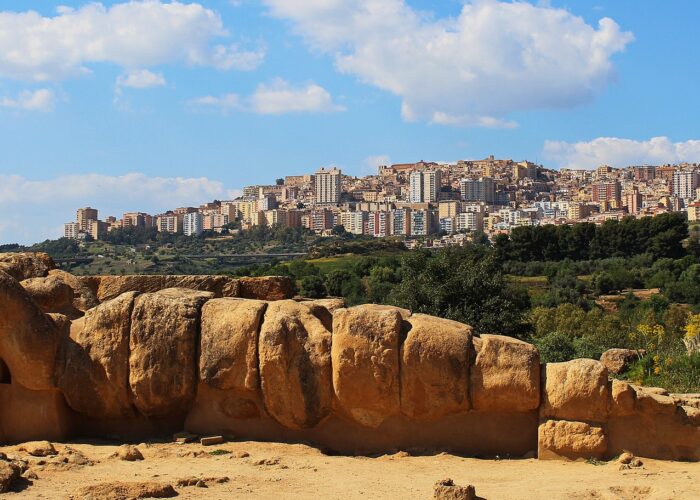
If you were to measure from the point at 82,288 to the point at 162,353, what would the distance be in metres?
3.10

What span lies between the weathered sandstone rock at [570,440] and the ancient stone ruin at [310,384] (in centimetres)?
2

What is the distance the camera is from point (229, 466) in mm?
12781

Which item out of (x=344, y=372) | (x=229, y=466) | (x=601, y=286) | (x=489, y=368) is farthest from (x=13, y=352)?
(x=601, y=286)

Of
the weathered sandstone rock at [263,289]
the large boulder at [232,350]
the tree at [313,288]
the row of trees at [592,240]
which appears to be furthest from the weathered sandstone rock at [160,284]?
the row of trees at [592,240]

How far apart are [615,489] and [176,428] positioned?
6.72 metres

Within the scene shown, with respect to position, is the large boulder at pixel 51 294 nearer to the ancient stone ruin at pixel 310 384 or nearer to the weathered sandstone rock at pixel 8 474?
the ancient stone ruin at pixel 310 384

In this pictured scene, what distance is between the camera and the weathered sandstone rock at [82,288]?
638 inches

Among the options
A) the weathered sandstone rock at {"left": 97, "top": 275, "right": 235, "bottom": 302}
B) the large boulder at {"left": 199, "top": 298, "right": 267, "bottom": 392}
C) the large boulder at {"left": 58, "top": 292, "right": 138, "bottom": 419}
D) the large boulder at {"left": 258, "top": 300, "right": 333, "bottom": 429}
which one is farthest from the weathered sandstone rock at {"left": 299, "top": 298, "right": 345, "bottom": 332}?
the large boulder at {"left": 58, "top": 292, "right": 138, "bottom": 419}

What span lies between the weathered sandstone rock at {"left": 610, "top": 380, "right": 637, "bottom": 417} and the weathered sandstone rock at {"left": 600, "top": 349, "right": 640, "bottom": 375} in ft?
A: 38.7

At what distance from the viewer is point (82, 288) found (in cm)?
1647

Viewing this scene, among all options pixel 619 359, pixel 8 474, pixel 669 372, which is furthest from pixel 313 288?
pixel 8 474

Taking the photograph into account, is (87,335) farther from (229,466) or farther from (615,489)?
(615,489)

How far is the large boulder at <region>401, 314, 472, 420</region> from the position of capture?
44.4ft

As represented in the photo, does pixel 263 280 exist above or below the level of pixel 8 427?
above
